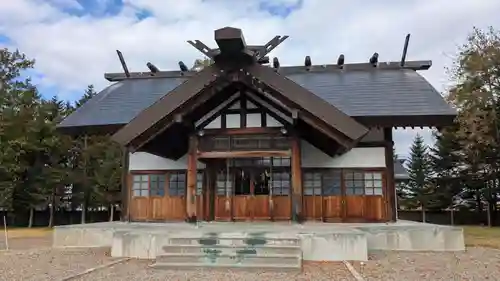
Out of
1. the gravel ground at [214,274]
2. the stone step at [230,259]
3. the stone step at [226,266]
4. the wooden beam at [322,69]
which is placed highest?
the wooden beam at [322,69]

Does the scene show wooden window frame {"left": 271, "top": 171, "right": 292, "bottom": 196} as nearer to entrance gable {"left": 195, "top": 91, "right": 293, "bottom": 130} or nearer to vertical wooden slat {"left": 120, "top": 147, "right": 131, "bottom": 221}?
entrance gable {"left": 195, "top": 91, "right": 293, "bottom": 130}

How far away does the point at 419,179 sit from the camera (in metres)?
31.0

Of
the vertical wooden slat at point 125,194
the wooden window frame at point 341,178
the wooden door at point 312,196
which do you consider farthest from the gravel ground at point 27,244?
the wooden window frame at point 341,178

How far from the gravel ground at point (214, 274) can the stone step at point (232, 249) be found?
41 centimetres

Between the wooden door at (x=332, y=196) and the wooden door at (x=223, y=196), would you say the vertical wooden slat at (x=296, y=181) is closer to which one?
the wooden door at (x=332, y=196)

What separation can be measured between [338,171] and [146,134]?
5.40 meters

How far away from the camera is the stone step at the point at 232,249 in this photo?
7723mm

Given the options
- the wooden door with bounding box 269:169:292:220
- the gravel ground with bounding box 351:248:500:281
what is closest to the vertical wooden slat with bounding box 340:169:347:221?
the wooden door with bounding box 269:169:292:220

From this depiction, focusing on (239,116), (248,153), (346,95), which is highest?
(346,95)

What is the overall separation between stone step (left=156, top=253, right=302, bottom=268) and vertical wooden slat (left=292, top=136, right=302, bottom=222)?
9.72 ft

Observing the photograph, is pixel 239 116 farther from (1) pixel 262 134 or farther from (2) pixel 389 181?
(2) pixel 389 181

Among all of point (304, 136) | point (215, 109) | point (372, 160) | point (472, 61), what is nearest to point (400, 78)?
point (372, 160)

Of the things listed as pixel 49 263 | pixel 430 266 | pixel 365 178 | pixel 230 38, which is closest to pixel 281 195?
pixel 365 178

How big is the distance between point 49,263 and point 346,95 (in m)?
9.15
